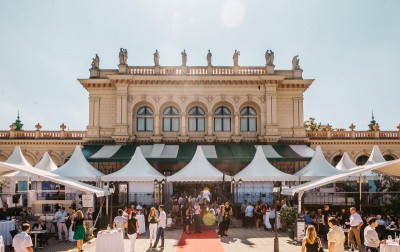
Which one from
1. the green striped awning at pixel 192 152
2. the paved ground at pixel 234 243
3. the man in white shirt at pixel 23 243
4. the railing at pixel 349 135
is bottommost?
the paved ground at pixel 234 243

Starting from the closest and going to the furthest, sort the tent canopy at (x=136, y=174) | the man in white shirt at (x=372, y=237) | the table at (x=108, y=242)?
the man in white shirt at (x=372, y=237), the table at (x=108, y=242), the tent canopy at (x=136, y=174)

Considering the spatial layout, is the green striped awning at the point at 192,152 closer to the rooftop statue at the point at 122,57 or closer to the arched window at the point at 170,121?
the arched window at the point at 170,121

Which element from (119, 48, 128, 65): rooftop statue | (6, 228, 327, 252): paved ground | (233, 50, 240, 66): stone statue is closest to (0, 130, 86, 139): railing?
(119, 48, 128, 65): rooftop statue

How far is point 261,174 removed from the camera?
2589 cm

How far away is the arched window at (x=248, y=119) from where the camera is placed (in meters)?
37.6

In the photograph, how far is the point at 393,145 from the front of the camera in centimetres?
3931

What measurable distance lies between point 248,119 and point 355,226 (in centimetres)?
2252

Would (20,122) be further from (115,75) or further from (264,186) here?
(264,186)

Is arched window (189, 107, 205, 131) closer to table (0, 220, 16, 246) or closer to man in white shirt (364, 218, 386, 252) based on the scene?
table (0, 220, 16, 246)

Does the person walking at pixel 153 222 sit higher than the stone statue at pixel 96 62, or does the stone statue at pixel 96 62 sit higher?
the stone statue at pixel 96 62

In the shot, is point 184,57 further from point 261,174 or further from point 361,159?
point 361,159

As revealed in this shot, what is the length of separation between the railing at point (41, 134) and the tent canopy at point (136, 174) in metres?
14.3

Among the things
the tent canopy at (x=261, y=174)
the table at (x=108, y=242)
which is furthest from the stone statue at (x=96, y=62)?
the table at (x=108, y=242)

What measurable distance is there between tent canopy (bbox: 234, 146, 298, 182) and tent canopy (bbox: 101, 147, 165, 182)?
192 inches
